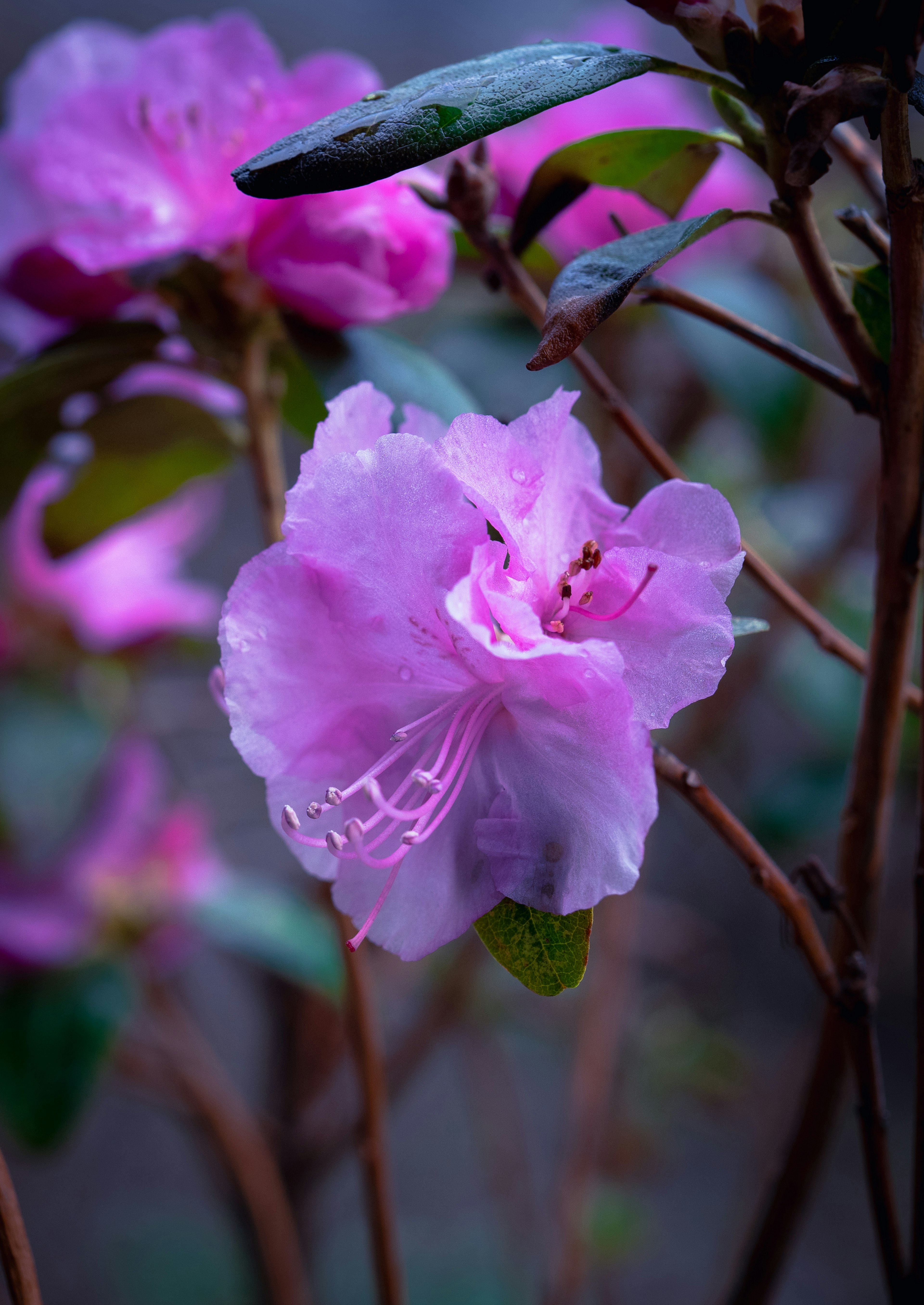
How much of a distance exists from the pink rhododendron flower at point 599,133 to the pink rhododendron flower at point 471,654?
388mm

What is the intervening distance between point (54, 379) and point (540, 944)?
1.41ft

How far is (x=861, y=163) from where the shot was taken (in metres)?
0.51

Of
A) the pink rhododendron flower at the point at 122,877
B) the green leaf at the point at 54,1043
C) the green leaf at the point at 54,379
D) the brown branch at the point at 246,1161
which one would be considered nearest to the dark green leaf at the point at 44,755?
the pink rhododendron flower at the point at 122,877

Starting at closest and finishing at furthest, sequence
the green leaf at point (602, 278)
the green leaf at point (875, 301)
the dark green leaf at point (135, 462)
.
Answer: the green leaf at point (602, 278) → the green leaf at point (875, 301) → the dark green leaf at point (135, 462)

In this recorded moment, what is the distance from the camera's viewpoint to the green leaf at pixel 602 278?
330 mm

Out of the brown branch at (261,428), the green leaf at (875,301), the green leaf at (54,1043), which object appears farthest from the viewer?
the green leaf at (54,1043)

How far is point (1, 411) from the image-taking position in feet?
1.91

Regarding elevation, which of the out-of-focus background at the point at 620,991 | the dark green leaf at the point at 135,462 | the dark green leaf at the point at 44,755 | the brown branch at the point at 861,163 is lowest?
the out-of-focus background at the point at 620,991

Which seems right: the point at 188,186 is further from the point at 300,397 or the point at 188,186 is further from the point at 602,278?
the point at 602,278

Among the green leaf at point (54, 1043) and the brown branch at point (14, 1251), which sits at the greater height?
the brown branch at point (14, 1251)

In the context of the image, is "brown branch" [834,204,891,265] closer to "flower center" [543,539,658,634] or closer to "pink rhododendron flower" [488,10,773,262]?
"flower center" [543,539,658,634]

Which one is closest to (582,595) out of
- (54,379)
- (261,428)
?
(261,428)

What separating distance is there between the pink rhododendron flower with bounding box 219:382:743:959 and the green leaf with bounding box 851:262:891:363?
149 millimetres

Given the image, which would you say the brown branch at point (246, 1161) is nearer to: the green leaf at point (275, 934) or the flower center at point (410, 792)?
the green leaf at point (275, 934)
